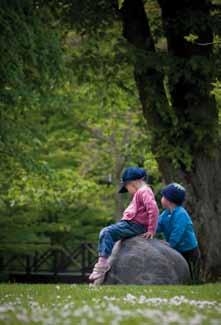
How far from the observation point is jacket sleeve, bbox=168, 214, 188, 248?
1294 centimetres

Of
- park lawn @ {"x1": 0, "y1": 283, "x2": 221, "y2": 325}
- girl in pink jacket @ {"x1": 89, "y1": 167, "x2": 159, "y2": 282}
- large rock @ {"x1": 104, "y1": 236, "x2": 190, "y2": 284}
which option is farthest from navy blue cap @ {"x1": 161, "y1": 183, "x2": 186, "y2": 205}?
park lawn @ {"x1": 0, "y1": 283, "x2": 221, "y2": 325}

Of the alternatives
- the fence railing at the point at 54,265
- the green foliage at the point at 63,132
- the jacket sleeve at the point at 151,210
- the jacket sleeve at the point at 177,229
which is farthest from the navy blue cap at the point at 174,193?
the fence railing at the point at 54,265

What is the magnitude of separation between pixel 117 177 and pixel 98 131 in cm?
238

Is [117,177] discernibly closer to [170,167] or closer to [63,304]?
[170,167]

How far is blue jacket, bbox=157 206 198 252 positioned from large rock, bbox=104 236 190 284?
0.81 m

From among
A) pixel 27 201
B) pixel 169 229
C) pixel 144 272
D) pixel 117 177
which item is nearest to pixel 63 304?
pixel 144 272

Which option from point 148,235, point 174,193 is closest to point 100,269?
point 148,235

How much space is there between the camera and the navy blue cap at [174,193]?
42.8ft

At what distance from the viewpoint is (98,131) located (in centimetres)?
3319

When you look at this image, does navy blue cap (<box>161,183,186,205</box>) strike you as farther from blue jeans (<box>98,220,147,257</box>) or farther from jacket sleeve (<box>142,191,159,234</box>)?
blue jeans (<box>98,220,147,257</box>)

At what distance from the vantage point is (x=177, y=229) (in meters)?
12.9

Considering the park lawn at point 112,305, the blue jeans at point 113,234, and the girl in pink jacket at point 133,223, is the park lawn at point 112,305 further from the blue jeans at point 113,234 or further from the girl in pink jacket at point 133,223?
the blue jeans at point 113,234

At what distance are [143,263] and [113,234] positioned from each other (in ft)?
2.36

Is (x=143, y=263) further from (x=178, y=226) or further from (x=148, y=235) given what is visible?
(x=178, y=226)
